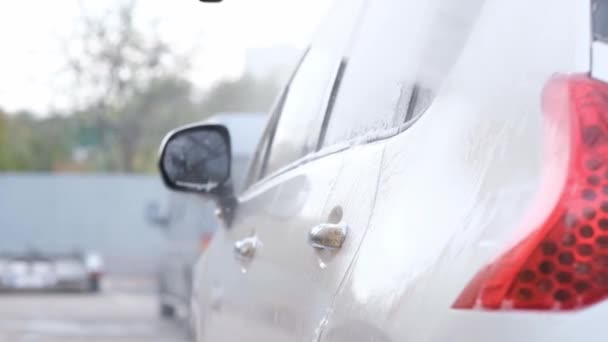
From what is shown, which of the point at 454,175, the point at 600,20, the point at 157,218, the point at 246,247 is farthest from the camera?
the point at 157,218

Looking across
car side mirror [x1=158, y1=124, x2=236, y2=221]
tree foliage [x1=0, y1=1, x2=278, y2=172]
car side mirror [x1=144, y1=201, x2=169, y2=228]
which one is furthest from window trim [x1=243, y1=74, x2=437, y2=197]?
tree foliage [x1=0, y1=1, x2=278, y2=172]

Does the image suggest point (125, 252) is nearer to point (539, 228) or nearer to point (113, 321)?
point (113, 321)

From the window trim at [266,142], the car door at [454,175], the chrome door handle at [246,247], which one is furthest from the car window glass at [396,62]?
the window trim at [266,142]

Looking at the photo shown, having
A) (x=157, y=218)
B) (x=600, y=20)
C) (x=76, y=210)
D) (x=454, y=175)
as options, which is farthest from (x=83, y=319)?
(x=76, y=210)

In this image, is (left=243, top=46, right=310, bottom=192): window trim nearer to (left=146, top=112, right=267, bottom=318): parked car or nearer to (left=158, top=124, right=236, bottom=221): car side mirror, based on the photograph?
(left=158, top=124, right=236, bottom=221): car side mirror

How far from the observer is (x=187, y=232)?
18.7m

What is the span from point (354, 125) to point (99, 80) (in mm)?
45586

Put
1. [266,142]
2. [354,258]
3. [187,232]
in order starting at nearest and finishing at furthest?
[354,258], [266,142], [187,232]

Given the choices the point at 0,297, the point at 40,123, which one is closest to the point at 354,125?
the point at 0,297

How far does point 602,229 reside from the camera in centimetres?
214

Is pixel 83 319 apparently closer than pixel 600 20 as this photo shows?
No

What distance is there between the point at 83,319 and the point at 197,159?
14.4m

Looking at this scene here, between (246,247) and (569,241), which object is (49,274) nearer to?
(246,247)

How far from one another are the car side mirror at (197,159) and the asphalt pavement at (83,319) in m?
10.3
